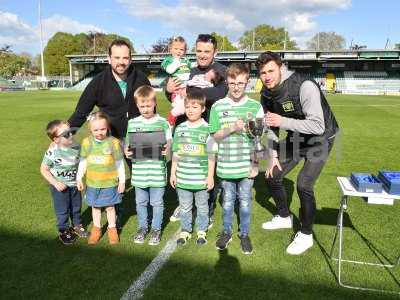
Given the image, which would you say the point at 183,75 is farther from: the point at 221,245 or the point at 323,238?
the point at 323,238

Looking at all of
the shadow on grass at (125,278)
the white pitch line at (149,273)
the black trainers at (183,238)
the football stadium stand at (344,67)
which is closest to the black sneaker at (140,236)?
the shadow on grass at (125,278)

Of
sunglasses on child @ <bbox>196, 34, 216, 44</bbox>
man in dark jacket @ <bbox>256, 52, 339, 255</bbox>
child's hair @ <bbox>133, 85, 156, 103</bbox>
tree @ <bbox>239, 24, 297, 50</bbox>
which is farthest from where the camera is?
tree @ <bbox>239, 24, 297, 50</bbox>

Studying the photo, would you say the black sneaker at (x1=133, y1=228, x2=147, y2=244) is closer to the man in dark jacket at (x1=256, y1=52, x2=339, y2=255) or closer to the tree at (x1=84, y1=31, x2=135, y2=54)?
the man in dark jacket at (x1=256, y1=52, x2=339, y2=255)

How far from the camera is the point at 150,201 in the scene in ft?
14.5

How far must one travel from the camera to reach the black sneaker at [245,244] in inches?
163

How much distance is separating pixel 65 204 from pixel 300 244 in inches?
109

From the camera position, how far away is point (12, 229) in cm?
478

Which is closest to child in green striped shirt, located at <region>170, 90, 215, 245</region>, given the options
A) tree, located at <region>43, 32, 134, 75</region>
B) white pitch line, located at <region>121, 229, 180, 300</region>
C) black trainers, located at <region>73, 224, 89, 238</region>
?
white pitch line, located at <region>121, 229, 180, 300</region>

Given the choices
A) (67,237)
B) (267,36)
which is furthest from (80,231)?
(267,36)

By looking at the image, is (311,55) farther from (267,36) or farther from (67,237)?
(67,237)

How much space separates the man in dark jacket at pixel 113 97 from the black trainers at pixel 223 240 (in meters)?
1.76

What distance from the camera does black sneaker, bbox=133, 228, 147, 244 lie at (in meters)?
4.39

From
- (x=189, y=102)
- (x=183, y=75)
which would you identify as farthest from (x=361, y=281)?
(x=183, y=75)

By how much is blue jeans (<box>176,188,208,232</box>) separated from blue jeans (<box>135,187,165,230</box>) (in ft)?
0.75
